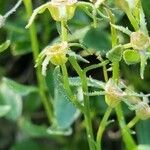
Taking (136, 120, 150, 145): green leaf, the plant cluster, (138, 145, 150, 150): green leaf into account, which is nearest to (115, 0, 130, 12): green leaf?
the plant cluster

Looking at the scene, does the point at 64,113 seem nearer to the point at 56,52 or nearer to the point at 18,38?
the point at 18,38

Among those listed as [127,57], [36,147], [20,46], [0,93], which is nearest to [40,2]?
[20,46]

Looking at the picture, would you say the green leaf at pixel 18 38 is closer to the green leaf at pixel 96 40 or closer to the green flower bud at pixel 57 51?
the green leaf at pixel 96 40

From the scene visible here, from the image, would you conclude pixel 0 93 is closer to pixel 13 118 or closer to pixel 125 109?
pixel 13 118

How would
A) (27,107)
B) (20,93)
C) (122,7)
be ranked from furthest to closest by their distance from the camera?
(27,107) → (20,93) → (122,7)

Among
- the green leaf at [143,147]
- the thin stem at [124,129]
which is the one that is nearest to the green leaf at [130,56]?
the thin stem at [124,129]

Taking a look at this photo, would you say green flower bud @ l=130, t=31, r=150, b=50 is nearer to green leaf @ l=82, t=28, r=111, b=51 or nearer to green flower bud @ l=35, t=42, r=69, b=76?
green flower bud @ l=35, t=42, r=69, b=76
